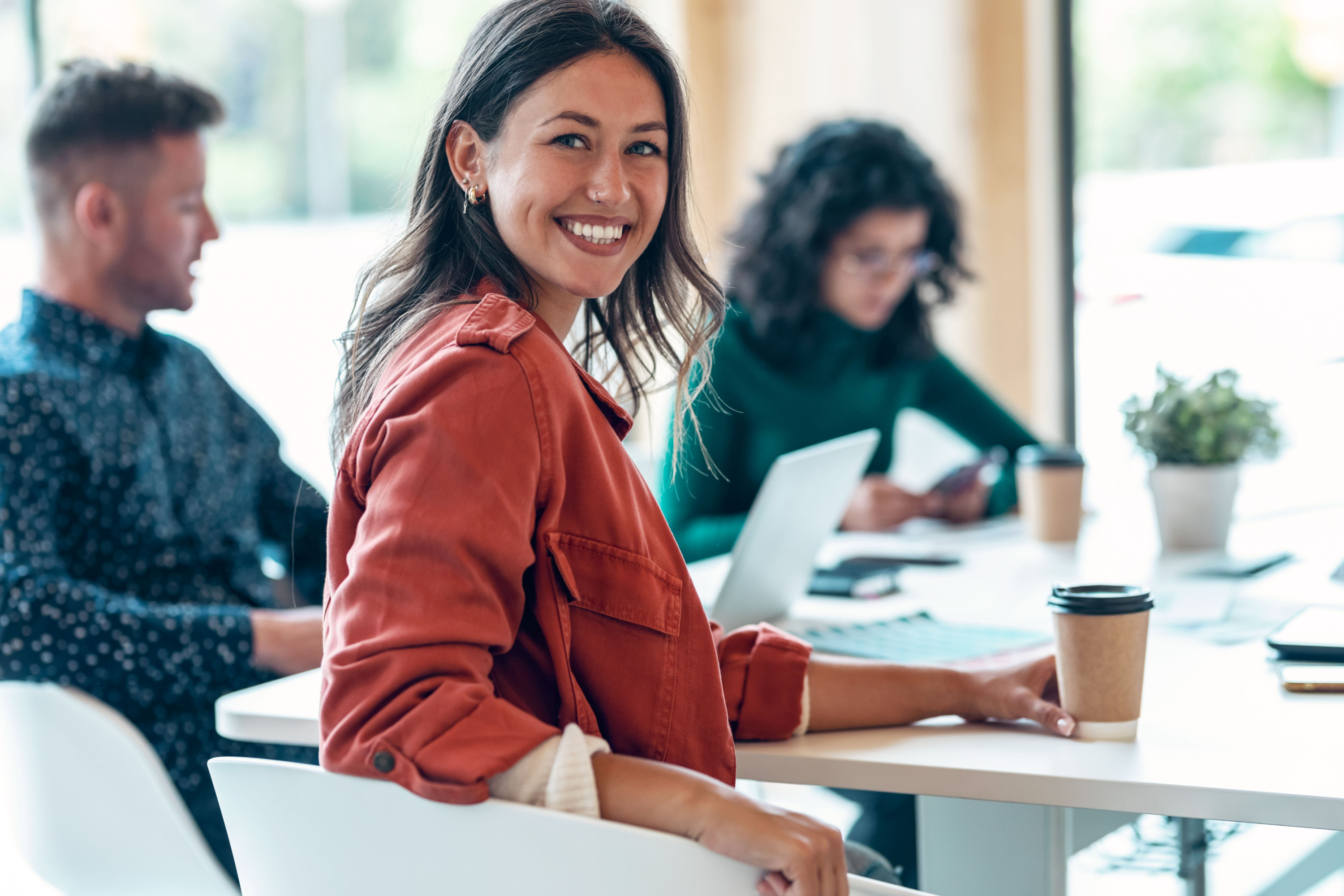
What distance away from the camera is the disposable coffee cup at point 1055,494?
1.97 metres

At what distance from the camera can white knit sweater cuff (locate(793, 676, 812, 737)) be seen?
115cm

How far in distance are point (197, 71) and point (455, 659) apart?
129 inches

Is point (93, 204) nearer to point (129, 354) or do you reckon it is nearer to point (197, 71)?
point (129, 354)

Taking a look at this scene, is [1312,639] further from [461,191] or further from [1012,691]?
[461,191]

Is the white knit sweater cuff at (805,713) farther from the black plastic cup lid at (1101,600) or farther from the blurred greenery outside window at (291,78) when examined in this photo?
the blurred greenery outside window at (291,78)

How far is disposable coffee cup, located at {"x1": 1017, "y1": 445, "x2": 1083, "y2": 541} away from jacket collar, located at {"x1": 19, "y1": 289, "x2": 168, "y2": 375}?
135cm

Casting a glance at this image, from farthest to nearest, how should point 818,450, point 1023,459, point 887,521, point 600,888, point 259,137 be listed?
point 259,137, point 887,521, point 1023,459, point 818,450, point 600,888

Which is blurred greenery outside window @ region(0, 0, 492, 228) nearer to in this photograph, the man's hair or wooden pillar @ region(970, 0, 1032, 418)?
wooden pillar @ region(970, 0, 1032, 418)

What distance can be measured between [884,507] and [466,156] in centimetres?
124

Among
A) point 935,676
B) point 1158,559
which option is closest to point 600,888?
point 935,676

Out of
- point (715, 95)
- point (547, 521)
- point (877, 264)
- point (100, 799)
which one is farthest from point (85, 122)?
point (715, 95)

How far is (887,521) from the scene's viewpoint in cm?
216

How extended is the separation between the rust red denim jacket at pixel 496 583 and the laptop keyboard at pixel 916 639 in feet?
1.05

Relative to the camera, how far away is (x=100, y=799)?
4.83ft
